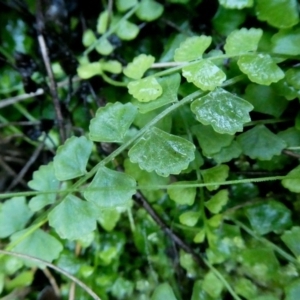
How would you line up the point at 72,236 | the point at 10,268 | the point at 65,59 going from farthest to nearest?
the point at 65,59
the point at 10,268
the point at 72,236

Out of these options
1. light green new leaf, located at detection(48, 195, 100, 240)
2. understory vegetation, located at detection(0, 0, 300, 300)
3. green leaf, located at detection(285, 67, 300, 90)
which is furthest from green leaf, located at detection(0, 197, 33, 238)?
green leaf, located at detection(285, 67, 300, 90)

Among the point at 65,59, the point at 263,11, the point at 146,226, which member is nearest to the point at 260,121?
the point at 263,11

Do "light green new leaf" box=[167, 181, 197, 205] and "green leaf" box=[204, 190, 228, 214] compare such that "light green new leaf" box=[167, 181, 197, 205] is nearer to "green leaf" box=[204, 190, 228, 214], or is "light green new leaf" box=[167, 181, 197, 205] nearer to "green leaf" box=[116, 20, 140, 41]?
"green leaf" box=[204, 190, 228, 214]

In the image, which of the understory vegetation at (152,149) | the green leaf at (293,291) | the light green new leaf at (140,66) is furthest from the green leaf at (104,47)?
the green leaf at (293,291)

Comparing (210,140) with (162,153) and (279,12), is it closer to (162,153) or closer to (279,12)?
(162,153)

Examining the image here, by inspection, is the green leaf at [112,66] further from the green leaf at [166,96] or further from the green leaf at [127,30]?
the green leaf at [166,96]

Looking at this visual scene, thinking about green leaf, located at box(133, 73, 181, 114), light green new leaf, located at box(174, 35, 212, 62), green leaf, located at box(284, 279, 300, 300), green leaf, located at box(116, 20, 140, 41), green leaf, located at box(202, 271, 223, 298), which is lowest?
green leaf, located at box(202, 271, 223, 298)

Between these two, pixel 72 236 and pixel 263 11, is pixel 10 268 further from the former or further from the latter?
pixel 263 11
